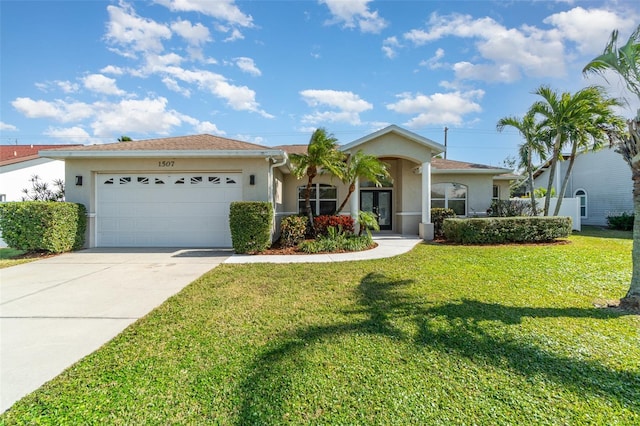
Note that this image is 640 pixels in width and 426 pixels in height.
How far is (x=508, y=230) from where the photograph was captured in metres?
11.2

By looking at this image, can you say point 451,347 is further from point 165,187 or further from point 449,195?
point 449,195

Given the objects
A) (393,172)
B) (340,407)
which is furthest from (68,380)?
(393,172)

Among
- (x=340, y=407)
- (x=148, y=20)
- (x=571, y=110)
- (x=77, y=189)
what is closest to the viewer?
(x=340, y=407)

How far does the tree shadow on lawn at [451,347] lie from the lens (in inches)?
104

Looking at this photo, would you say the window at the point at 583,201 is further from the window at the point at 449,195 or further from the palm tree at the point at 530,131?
the window at the point at 449,195

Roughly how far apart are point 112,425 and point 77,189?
37.0ft

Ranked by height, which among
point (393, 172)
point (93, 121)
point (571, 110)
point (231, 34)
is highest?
point (231, 34)

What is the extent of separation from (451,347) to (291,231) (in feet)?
25.1

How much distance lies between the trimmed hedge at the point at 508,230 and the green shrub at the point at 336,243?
3698 millimetres

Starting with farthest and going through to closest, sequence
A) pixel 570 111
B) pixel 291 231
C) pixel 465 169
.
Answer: pixel 465 169 → pixel 570 111 → pixel 291 231

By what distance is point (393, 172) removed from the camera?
15.7m

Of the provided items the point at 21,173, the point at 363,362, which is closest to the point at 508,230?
the point at 363,362

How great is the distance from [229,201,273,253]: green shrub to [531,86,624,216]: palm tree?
12823mm

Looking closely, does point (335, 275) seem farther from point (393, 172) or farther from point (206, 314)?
point (393, 172)
